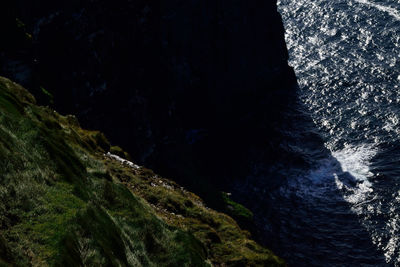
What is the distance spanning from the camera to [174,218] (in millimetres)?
28922

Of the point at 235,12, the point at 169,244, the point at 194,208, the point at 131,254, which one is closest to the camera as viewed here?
the point at 131,254

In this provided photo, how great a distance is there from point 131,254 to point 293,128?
244ft

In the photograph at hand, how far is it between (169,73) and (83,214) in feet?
195

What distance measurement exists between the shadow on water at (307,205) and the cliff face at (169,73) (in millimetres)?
5497

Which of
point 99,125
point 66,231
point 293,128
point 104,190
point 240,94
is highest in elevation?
point 240,94

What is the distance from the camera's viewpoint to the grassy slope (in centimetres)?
1542

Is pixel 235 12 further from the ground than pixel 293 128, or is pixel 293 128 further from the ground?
pixel 235 12

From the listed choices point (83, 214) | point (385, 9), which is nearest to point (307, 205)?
→ point (83, 214)

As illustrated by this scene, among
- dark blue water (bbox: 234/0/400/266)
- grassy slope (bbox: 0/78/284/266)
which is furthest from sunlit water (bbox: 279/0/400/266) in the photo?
grassy slope (bbox: 0/78/284/266)

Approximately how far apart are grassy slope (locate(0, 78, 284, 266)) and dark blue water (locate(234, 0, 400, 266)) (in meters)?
33.4

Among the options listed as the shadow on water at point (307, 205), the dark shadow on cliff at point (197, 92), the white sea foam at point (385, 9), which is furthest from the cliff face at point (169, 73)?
the white sea foam at point (385, 9)

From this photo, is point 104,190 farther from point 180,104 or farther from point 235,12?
point 235,12

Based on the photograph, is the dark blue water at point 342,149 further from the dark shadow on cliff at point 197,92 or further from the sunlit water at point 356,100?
the dark shadow on cliff at point 197,92

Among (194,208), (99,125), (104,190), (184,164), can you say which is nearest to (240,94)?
(184,164)
